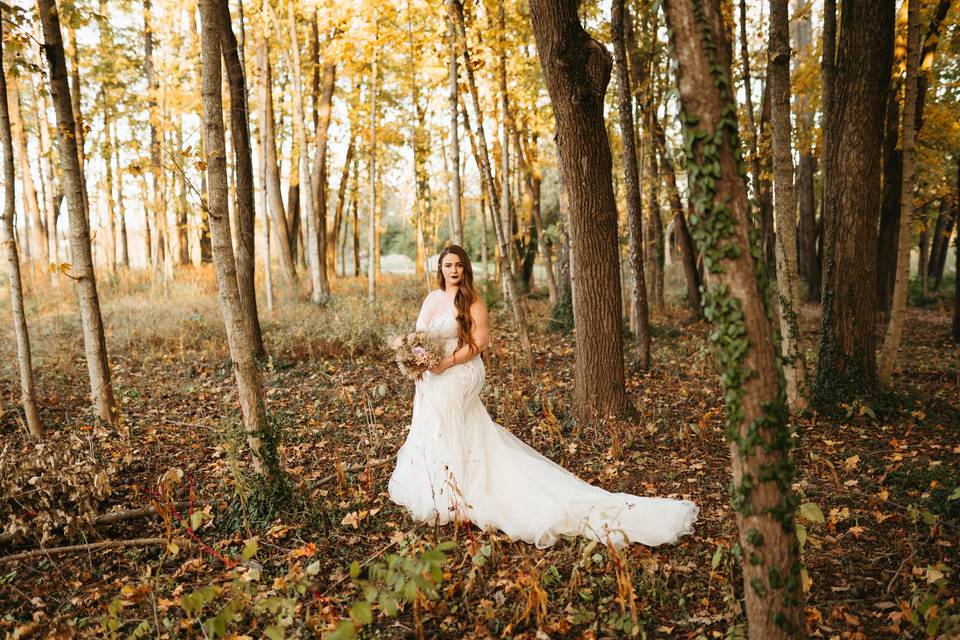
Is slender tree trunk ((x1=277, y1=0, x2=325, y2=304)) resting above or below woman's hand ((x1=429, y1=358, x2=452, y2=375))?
above

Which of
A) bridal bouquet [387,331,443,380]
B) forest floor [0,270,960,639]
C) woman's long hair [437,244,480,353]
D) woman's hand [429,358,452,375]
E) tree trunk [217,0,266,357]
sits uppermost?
tree trunk [217,0,266,357]

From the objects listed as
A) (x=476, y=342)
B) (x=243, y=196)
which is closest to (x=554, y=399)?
(x=476, y=342)

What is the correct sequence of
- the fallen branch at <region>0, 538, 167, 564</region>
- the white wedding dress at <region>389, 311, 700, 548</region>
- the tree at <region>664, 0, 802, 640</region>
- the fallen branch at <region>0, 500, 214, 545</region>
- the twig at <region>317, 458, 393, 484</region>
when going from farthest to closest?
the twig at <region>317, 458, 393, 484</region>
the fallen branch at <region>0, 500, 214, 545</region>
the white wedding dress at <region>389, 311, 700, 548</region>
the fallen branch at <region>0, 538, 167, 564</region>
the tree at <region>664, 0, 802, 640</region>

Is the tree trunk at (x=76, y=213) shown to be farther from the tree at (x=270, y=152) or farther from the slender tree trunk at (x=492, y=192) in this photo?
the tree at (x=270, y=152)

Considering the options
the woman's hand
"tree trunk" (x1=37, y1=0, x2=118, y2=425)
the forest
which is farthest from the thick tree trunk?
the woman's hand

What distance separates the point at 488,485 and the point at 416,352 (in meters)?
1.23

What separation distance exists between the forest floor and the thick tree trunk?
18.2ft

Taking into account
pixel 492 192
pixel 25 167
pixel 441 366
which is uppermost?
pixel 25 167

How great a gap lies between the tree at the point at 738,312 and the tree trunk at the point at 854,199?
4.68 metres

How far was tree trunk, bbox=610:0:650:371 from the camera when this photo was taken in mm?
7867

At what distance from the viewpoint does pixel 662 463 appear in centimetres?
552

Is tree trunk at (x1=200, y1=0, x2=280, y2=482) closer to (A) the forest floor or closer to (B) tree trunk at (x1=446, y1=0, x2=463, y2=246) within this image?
(A) the forest floor

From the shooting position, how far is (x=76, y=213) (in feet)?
19.2

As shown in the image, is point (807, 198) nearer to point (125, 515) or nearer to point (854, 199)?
point (854, 199)
